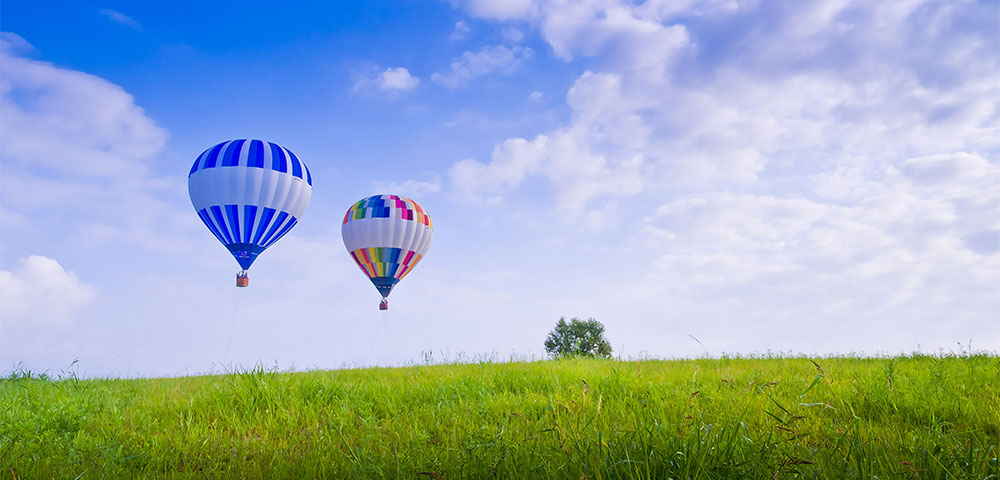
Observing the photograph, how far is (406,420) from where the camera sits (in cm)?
534

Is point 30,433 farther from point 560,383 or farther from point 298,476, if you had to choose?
point 560,383

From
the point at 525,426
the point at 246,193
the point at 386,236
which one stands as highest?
the point at 246,193

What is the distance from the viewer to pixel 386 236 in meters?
27.8

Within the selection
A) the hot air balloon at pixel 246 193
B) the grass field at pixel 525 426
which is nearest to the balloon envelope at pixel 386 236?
the hot air balloon at pixel 246 193

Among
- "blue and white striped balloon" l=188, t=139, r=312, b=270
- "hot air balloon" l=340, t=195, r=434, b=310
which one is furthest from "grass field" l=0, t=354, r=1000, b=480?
"hot air balloon" l=340, t=195, r=434, b=310

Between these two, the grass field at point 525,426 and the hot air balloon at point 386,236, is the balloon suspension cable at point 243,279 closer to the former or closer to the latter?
the hot air balloon at point 386,236

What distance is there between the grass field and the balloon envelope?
19401 mm

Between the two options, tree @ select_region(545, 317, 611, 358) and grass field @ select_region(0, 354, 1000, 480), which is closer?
grass field @ select_region(0, 354, 1000, 480)

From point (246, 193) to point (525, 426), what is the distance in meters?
20.7

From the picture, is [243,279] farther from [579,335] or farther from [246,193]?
[579,335]

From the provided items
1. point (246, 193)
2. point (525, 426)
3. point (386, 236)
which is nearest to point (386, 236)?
point (386, 236)

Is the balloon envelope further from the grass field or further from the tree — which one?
the grass field

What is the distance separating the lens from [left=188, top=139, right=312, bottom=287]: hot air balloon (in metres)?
22.4

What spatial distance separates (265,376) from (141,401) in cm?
147
